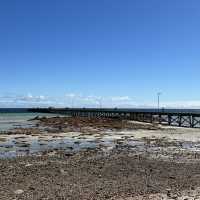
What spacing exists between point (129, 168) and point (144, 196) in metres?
5.42

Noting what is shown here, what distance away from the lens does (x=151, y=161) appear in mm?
20656

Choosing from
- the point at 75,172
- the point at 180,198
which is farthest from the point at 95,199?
the point at 75,172

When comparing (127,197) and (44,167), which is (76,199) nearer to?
(127,197)

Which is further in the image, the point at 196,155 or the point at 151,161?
the point at 196,155

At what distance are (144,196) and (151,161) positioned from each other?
788cm

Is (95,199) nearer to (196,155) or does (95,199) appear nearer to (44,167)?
(44,167)

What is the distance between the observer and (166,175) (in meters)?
16.6

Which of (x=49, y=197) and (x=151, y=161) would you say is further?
(x=151, y=161)

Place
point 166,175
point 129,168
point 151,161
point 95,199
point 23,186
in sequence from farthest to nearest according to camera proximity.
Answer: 1. point 151,161
2. point 129,168
3. point 166,175
4. point 23,186
5. point 95,199

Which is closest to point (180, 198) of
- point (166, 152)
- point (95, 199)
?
point (95, 199)

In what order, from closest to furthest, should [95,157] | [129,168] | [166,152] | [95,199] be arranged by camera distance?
[95,199] < [129,168] < [95,157] < [166,152]

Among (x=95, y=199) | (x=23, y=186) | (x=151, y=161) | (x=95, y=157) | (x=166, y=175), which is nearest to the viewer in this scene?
(x=95, y=199)

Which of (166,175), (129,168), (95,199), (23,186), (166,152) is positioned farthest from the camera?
(166,152)

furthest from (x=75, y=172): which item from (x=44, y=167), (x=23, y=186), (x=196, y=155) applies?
(x=196, y=155)
